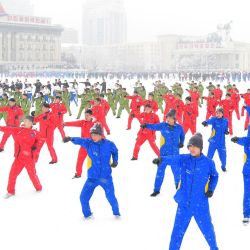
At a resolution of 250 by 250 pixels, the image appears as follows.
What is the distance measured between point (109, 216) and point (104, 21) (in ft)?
631

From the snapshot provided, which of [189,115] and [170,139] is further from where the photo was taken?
[189,115]

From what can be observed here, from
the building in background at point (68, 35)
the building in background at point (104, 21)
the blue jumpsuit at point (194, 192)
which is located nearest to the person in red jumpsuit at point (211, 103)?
the blue jumpsuit at point (194, 192)

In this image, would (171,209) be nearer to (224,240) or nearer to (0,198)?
(224,240)

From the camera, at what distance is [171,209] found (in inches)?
251

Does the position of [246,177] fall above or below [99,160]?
below

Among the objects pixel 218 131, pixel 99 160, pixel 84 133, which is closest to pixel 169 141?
pixel 99 160

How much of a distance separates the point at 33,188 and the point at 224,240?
135 inches

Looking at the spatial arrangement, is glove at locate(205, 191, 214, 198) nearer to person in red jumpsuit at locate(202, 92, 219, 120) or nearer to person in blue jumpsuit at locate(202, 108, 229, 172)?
person in blue jumpsuit at locate(202, 108, 229, 172)

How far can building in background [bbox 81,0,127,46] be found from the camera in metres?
191

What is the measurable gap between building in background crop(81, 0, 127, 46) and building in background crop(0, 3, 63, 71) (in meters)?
100

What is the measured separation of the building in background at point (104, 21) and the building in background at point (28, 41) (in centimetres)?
10037

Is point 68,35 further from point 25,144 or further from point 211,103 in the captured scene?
point 25,144

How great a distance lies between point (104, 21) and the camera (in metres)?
193

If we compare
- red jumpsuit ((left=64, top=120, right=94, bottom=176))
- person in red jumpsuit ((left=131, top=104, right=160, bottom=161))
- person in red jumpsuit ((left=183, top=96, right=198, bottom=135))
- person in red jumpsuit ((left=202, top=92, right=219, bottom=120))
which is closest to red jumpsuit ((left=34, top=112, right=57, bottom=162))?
red jumpsuit ((left=64, top=120, right=94, bottom=176))
